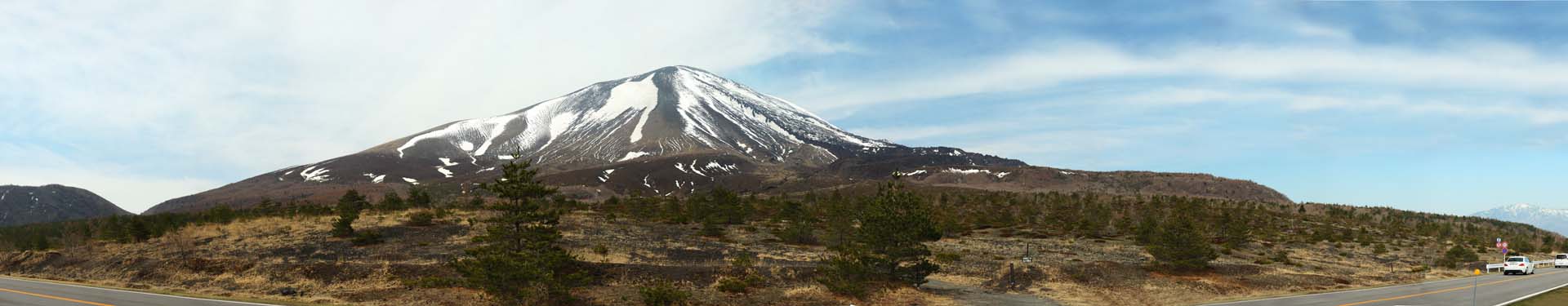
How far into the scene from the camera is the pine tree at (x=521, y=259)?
22.1 m

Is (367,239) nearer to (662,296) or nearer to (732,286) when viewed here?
(732,286)

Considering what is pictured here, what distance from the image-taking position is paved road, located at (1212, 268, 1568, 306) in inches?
977

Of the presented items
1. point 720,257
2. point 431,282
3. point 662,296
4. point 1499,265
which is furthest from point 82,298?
point 1499,265

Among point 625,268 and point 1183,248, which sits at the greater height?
point 1183,248

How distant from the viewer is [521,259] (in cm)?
2242

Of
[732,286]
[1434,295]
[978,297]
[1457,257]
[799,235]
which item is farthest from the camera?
[799,235]

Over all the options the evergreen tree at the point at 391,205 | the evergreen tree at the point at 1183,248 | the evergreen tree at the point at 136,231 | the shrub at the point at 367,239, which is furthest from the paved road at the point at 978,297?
the evergreen tree at the point at 391,205

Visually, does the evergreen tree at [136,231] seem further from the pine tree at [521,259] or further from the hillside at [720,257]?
the pine tree at [521,259]

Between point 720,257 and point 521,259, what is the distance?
1655 centimetres

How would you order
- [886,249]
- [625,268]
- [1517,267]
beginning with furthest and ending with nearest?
[1517,267], [625,268], [886,249]

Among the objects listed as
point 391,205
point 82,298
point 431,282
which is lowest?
point 82,298

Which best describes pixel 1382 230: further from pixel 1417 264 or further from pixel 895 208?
pixel 895 208

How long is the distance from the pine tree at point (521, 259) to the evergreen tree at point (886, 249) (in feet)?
31.1

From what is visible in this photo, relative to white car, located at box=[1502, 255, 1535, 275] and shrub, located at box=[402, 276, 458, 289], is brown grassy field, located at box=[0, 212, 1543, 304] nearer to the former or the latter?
shrub, located at box=[402, 276, 458, 289]
